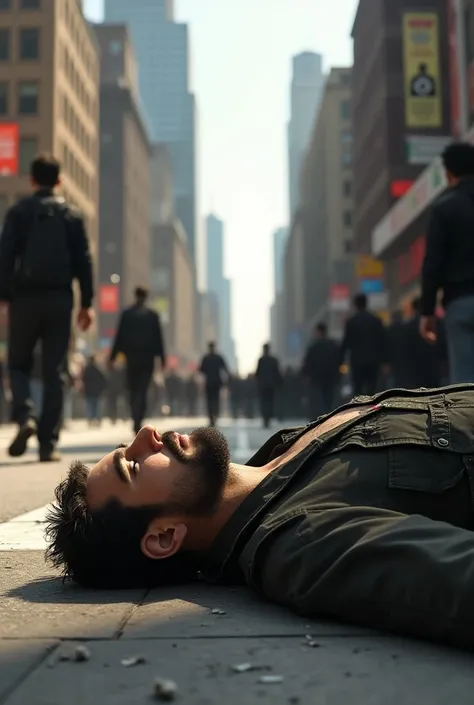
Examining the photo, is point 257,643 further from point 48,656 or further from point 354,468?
point 354,468

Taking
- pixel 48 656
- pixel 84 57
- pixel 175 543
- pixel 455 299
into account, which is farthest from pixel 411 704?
pixel 84 57

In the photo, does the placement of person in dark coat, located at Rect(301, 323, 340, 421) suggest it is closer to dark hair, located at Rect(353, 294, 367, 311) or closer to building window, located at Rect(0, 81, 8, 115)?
dark hair, located at Rect(353, 294, 367, 311)

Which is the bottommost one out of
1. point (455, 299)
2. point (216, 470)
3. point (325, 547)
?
point (325, 547)

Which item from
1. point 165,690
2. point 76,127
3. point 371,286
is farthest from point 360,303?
point 76,127

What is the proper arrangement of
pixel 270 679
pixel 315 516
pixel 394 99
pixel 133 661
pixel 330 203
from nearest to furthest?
pixel 270 679 → pixel 133 661 → pixel 315 516 → pixel 394 99 → pixel 330 203

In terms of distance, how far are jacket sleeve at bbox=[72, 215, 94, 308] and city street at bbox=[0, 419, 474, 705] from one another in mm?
4863

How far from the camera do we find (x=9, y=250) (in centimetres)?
703

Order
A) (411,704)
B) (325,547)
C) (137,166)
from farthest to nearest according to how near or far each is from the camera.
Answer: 1. (137,166)
2. (325,547)
3. (411,704)

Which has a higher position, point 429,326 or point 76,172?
point 76,172

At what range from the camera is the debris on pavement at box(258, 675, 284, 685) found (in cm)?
161

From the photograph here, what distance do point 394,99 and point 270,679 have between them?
53.3 metres

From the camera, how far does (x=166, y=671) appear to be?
168cm

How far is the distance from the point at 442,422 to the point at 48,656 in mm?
1144

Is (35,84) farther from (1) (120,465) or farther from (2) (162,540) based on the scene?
(2) (162,540)
